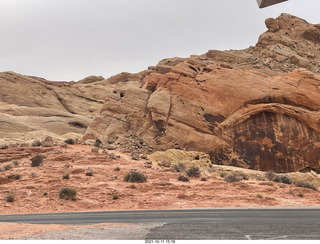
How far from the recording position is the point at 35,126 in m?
56.6

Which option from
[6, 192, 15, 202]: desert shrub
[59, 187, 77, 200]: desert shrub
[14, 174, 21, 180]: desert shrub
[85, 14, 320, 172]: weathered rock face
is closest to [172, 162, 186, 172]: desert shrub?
[85, 14, 320, 172]: weathered rock face

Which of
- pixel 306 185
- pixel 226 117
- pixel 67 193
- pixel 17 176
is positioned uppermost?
pixel 226 117

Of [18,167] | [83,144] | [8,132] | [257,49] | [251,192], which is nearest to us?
[251,192]

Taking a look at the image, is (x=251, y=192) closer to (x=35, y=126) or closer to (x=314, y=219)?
(x=314, y=219)

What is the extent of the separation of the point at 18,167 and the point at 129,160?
8.99 m

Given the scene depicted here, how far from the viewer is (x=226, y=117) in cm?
3725

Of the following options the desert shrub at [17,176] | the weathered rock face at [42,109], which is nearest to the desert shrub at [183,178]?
the desert shrub at [17,176]

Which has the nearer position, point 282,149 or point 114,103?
point 282,149

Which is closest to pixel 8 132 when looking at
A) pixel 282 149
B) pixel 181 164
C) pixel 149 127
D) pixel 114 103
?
pixel 114 103

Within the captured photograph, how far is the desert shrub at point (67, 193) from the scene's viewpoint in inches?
758

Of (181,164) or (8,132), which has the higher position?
(8,132)

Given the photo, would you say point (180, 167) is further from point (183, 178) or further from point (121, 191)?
point (121, 191)

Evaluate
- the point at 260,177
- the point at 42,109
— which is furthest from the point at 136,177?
the point at 42,109

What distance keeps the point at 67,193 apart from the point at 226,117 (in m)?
22.5
